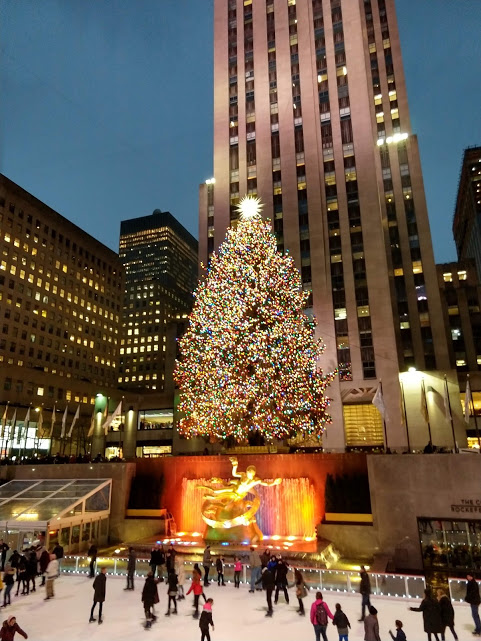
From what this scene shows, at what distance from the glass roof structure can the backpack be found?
51.9 ft

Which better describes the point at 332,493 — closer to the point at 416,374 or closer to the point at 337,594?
the point at 337,594

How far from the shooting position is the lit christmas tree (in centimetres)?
3456

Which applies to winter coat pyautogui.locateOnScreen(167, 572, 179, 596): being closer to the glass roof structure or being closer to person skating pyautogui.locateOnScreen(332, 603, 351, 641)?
person skating pyautogui.locateOnScreen(332, 603, 351, 641)

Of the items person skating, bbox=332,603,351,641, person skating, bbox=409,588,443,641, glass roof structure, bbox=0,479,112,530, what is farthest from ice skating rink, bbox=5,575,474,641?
glass roof structure, bbox=0,479,112,530

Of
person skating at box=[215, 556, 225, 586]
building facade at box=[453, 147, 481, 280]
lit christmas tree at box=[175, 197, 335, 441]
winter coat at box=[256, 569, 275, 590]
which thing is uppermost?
building facade at box=[453, 147, 481, 280]

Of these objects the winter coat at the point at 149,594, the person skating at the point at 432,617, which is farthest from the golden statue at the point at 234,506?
the person skating at the point at 432,617

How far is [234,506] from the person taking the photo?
24.9m

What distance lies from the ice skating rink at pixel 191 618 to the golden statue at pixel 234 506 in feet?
23.9

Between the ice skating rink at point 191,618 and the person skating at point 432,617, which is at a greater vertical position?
the person skating at point 432,617

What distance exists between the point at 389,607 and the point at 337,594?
6.13 ft

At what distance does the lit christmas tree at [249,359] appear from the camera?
34.6 meters

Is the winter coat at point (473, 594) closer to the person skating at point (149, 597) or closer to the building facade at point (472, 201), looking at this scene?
the person skating at point (149, 597)

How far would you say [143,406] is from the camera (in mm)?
68188

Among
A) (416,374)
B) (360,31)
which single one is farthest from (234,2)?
(416,374)
